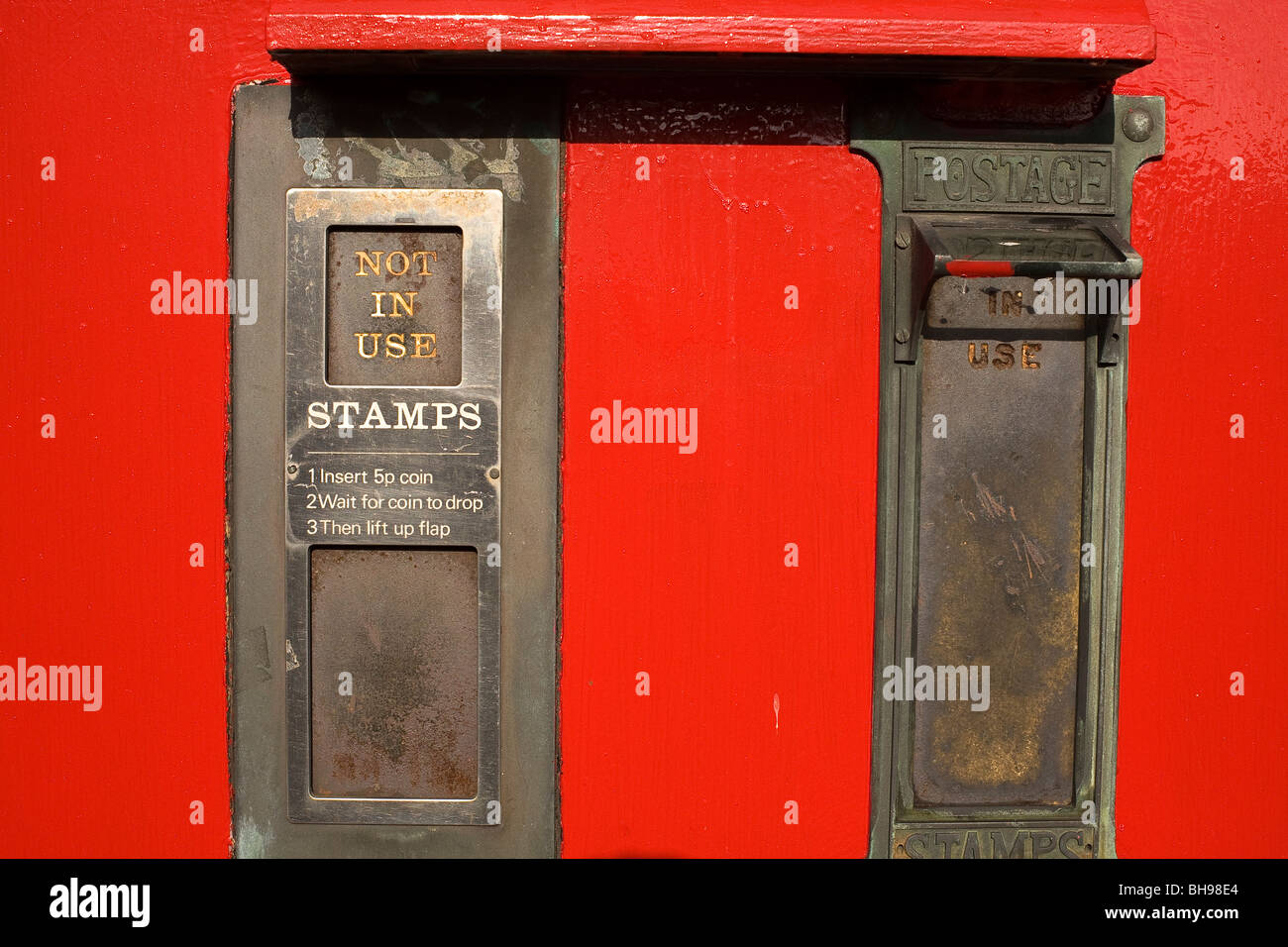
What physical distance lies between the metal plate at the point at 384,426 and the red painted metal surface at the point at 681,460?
0.74 ft

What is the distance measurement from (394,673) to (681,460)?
39.8 inches

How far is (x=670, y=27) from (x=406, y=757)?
209cm

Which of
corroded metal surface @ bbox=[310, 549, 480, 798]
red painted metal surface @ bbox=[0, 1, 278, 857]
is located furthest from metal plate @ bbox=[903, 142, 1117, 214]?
red painted metal surface @ bbox=[0, 1, 278, 857]

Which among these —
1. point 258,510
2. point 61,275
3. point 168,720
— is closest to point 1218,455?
point 258,510

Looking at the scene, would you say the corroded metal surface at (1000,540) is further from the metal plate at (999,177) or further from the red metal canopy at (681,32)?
the red metal canopy at (681,32)

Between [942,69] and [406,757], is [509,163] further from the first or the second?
[406,757]

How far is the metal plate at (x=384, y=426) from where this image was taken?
2.41 meters

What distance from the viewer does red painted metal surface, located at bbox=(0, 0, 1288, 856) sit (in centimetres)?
244

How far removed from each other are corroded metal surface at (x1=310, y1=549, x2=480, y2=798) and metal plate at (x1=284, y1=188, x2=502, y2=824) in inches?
0.9

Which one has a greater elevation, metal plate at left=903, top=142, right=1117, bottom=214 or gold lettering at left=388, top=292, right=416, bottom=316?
metal plate at left=903, top=142, right=1117, bottom=214

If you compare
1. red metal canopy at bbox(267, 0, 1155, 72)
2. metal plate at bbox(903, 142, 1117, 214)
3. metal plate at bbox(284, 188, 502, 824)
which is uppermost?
red metal canopy at bbox(267, 0, 1155, 72)

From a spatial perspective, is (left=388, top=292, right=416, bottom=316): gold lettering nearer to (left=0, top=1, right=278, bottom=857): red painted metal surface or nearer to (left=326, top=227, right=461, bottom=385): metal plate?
(left=326, top=227, right=461, bottom=385): metal plate

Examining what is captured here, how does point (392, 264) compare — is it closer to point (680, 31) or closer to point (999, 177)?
point (680, 31)

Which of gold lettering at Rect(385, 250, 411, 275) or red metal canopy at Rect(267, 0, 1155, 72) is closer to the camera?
red metal canopy at Rect(267, 0, 1155, 72)
